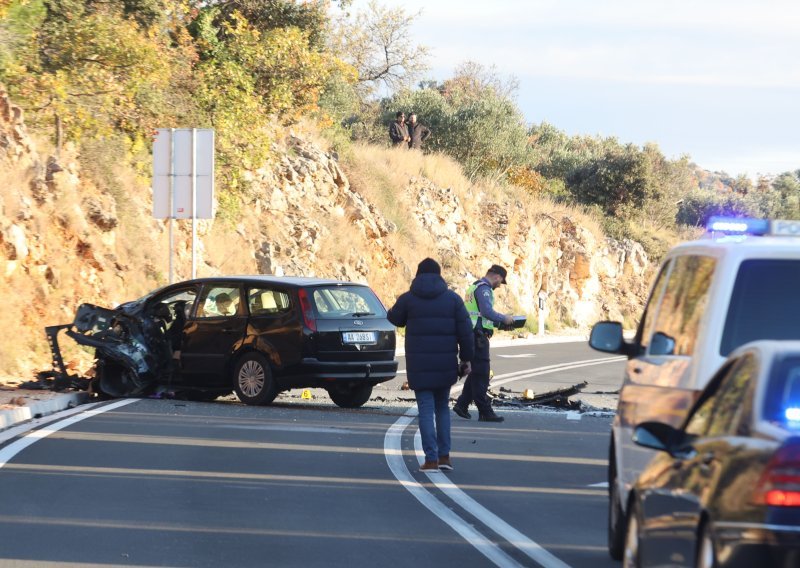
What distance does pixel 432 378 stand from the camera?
12.0 meters

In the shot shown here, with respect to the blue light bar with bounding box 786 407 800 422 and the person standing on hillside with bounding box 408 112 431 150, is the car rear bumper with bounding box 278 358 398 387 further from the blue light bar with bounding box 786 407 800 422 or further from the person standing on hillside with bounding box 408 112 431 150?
the person standing on hillside with bounding box 408 112 431 150

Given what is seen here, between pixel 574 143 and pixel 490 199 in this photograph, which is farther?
pixel 574 143

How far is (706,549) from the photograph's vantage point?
4742 millimetres

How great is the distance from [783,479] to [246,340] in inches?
544

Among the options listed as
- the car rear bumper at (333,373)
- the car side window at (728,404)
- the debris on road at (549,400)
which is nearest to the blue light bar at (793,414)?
the car side window at (728,404)

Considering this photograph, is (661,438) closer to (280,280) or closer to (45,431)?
(45,431)

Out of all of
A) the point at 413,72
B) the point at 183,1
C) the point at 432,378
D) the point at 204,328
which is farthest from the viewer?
the point at 413,72

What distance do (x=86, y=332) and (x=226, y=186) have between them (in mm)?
18115

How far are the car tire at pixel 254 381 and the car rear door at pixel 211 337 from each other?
0.67ft

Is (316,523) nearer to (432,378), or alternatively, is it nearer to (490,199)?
(432,378)

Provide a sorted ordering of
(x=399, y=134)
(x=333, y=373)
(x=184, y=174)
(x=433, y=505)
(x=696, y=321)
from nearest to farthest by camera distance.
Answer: (x=696, y=321), (x=433, y=505), (x=333, y=373), (x=184, y=174), (x=399, y=134)

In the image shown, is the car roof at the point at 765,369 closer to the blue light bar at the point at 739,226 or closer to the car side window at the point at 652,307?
the blue light bar at the point at 739,226

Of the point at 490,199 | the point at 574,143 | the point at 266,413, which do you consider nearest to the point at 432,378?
the point at 266,413

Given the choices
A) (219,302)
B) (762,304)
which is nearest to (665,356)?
(762,304)
